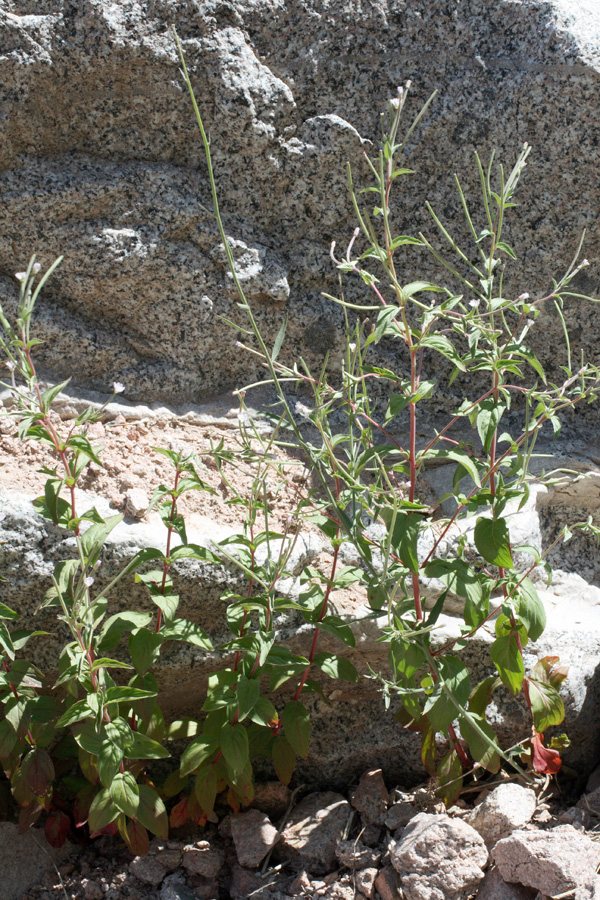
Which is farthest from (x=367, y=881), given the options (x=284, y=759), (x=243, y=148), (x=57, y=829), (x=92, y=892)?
(x=243, y=148)

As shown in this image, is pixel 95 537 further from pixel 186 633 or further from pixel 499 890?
pixel 499 890

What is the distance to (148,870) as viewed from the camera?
2375 mm

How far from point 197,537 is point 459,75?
2048 mm

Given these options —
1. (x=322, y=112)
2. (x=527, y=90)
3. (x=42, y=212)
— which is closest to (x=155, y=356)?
(x=42, y=212)

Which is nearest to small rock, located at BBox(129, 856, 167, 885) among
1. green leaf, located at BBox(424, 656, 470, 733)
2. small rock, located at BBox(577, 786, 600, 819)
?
green leaf, located at BBox(424, 656, 470, 733)

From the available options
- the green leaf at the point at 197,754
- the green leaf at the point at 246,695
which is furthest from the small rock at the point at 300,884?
the green leaf at the point at 246,695

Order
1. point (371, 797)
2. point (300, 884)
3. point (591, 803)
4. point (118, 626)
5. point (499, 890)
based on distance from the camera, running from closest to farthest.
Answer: point (499, 890) < point (118, 626) < point (300, 884) < point (591, 803) < point (371, 797)

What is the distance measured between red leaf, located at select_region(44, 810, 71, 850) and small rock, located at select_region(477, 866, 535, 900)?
4.21ft

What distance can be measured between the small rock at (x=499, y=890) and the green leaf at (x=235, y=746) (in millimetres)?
751

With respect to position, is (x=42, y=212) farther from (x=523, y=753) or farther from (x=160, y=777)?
(x=523, y=753)

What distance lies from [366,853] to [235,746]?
580mm

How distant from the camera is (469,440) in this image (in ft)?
10.1

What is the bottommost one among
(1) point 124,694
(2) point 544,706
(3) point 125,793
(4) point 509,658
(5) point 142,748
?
(3) point 125,793

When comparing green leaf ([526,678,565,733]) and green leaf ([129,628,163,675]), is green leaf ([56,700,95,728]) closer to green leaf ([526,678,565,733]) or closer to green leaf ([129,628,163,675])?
green leaf ([129,628,163,675])
